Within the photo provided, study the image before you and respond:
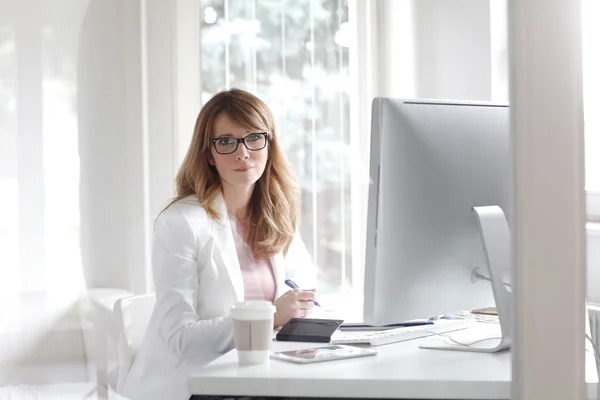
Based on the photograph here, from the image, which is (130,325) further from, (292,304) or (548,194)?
(548,194)

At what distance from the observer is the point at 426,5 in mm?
1777

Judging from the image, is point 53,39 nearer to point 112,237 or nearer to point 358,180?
point 112,237

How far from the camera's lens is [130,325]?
1345 millimetres

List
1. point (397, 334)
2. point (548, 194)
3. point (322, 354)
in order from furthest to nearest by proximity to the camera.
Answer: point (397, 334), point (322, 354), point (548, 194)

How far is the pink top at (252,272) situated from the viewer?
1.51 metres

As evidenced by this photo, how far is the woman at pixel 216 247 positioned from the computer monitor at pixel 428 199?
27 centimetres

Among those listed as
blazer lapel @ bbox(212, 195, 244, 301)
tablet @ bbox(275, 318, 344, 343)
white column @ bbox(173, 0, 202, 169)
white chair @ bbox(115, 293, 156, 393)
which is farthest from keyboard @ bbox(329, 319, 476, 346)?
white column @ bbox(173, 0, 202, 169)

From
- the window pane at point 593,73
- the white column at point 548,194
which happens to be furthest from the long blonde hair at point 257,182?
the white column at point 548,194

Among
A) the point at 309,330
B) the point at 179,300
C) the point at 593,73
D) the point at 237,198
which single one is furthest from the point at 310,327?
the point at 593,73

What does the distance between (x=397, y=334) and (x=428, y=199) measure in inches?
10.2

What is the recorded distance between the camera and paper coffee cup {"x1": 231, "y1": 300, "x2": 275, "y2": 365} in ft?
3.51

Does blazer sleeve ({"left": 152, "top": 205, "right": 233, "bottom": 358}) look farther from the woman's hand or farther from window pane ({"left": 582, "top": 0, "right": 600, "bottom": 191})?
window pane ({"left": 582, "top": 0, "right": 600, "bottom": 191})

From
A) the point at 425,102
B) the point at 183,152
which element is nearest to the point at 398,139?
the point at 425,102

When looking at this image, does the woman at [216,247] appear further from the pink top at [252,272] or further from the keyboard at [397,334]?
the keyboard at [397,334]
